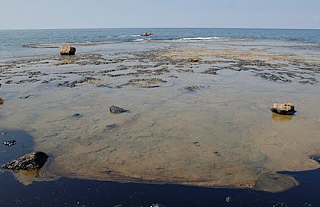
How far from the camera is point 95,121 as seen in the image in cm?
922

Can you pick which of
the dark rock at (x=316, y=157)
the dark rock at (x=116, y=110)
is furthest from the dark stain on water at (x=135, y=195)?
the dark rock at (x=116, y=110)

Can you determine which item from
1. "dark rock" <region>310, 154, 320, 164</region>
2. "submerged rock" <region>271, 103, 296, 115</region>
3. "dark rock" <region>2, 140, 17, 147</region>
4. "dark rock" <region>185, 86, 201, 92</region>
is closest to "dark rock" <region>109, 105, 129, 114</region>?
"dark rock" <region>2, 140, 17, 147</region>

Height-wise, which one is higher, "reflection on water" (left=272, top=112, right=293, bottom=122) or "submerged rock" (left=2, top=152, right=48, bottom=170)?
"reflection on water" (left=272, top=112, right=293, bottom=122)

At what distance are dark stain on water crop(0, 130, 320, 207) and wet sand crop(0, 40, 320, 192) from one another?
272 millimetres

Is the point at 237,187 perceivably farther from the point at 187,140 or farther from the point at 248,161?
the point at 187,140

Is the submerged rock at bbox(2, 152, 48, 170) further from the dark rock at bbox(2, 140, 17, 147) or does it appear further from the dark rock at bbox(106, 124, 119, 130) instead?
the dark rock at bbox(106, 124, 119, 130)

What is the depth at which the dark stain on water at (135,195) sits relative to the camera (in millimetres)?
4875

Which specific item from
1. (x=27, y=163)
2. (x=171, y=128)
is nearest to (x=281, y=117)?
(x=171, y=128)

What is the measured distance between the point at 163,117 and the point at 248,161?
387 cm

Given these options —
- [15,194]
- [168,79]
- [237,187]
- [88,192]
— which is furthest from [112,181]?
[168,79]

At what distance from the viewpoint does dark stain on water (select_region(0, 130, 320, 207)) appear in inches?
192

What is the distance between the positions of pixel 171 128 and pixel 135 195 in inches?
147

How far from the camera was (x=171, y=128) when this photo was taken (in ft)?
28.3

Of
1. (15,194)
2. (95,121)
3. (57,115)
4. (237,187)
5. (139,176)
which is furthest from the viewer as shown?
(57,115)
